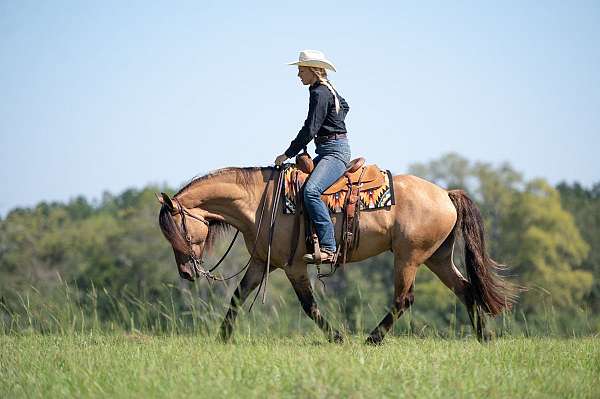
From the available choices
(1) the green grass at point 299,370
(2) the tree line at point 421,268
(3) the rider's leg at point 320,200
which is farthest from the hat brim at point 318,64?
(2) the tree line at point 421,268

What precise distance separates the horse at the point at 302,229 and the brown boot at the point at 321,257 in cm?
21

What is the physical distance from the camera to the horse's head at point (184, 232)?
8469 mm

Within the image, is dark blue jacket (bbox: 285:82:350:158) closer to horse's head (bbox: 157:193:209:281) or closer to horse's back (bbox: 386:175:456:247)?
horse's back (bbox: 386:175:456:247)

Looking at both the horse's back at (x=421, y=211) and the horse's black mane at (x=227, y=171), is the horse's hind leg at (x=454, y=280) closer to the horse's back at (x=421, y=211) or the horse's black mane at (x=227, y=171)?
the horse's back at (x=421, y=211)

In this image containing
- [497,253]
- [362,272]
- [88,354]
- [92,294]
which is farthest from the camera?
[362,272]

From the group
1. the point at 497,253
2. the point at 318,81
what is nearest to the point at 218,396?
the point at 318,81

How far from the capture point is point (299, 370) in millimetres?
5805

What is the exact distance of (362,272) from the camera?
6141cm

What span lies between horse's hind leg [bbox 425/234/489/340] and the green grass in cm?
66

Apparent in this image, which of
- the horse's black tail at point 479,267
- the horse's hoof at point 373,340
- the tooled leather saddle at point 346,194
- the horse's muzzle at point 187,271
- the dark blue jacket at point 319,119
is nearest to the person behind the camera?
the horse's hoof at point 373,340

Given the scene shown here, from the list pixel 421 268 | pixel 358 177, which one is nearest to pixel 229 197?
pixel 358 177

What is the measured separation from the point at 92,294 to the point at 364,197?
10.0ft

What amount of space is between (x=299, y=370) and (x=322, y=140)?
3.44 meters

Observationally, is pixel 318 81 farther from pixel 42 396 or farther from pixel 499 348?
pixel 42 396
